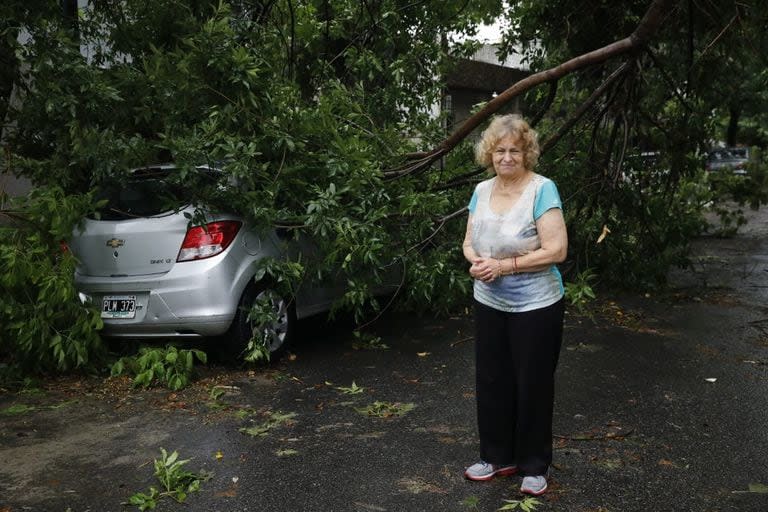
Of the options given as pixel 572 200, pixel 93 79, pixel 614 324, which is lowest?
pixel 614 324

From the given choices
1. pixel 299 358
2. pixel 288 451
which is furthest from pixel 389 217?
pixel 288 451

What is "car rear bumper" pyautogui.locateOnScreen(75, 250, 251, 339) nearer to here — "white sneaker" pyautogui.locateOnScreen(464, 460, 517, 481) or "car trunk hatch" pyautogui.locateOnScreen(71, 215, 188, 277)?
"car trunk hatch" pyautogui.locateOnScreen(71, 215, 188, 277)

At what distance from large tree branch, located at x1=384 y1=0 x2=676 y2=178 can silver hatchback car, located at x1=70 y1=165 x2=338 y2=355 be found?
5.48ft

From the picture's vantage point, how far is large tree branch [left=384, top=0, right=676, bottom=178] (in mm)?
7164

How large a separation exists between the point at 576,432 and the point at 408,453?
110 cm

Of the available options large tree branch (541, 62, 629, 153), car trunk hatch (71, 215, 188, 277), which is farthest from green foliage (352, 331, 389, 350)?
large tree branch (541, 62, 629, 153)

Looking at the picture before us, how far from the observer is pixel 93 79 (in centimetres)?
643

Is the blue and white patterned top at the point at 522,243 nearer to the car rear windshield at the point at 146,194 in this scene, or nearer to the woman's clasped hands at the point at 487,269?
the woman's clasped hands at the point at 487,269

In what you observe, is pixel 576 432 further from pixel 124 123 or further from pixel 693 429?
pixel 124 123

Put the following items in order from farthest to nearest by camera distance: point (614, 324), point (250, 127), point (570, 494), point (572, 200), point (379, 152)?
point (572, 200) → point (614, 324) → point (379, 152) → point (250, 127) → point (570, 494)

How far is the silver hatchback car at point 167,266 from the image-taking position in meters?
6.29

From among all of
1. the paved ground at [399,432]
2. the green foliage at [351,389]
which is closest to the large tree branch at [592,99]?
the paved ground at [399,432]

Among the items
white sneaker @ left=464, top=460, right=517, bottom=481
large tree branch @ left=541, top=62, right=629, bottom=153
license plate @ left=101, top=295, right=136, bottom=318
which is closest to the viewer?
white sneaker @ left=464, top=460, right=517, bottom=481

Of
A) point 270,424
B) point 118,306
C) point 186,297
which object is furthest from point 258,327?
point 270,424
